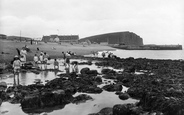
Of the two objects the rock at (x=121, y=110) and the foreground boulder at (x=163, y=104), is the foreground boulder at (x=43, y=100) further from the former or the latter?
the foreground boulder at (x=163, y=104)

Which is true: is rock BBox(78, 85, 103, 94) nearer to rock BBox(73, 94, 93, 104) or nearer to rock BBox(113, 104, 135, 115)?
rock BBox(73, 94, 93, 104)

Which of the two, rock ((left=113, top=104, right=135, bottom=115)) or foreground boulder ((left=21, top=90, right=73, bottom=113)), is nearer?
rock ((left=113, top=104, right=135, bottom=115))

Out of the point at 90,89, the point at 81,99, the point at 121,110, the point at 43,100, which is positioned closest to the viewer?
the point at 121,110

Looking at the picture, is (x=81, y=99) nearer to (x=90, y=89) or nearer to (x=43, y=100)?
(x=90, y=89)

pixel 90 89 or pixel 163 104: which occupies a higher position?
pixel 163 104

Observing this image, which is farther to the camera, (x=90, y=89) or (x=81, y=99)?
(x=90, y=89)

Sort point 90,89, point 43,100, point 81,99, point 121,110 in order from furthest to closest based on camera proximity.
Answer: point 90,89 < point 81,99 < point 43,100 < point 121,110

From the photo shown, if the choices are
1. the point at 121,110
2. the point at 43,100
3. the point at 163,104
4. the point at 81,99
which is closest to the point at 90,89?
the point at 81,99

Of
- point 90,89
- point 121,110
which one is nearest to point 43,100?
point 90,89

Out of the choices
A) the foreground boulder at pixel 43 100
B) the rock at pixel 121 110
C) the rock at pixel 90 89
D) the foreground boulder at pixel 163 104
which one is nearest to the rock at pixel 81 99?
the foreground boulder at pixel 43 100

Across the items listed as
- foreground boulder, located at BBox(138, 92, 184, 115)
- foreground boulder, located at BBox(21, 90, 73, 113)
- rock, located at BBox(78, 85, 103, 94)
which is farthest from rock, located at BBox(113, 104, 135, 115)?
rock, located at BBox(78, 85, 103, 94)

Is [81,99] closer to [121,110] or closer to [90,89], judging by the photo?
[90,89]

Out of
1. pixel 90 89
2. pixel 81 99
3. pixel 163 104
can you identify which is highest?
pixel 163 104

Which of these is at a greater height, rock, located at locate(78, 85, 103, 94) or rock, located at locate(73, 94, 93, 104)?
rock, located at locate(78, 85, 103, 94)
